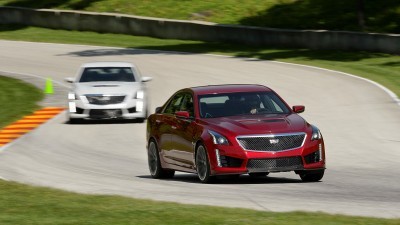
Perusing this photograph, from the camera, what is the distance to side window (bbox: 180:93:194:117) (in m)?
16.9

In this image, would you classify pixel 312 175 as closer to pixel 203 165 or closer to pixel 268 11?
pixel 203 165

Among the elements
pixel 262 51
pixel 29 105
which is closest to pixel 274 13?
pixel 262 51

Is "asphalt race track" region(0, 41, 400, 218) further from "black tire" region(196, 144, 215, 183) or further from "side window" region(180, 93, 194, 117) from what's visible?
"side window" region(180, 93, 194, 117)

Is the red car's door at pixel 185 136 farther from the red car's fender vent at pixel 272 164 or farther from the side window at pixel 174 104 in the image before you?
the red car's fender vent at pixel 272 164

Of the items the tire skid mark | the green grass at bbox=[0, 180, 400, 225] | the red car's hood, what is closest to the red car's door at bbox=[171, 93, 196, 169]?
the red car's hood

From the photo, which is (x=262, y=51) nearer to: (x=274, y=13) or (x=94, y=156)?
(x=274, y=13)

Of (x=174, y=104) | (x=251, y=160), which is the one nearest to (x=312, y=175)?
(x=251, y=160)

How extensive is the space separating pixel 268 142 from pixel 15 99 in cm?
1908

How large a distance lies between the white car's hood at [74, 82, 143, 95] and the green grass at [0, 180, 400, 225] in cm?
1389

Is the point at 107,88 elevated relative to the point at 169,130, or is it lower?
lower

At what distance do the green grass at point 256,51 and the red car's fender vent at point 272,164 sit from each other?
1670 cm

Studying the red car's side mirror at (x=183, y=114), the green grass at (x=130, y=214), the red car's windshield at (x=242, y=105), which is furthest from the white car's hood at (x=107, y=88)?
the green grass at (x=130, y=214)

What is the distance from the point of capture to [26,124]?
27297 millimetres

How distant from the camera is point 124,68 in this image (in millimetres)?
29188
